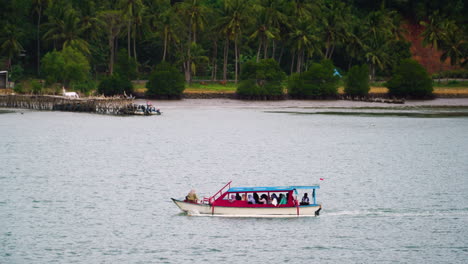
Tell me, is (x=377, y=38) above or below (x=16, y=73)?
above

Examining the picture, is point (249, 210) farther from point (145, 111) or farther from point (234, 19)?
point (234, 19)

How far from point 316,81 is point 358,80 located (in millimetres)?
9184

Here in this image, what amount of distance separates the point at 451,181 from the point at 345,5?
432 feet

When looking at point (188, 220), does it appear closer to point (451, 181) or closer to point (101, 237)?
point (101, 237)

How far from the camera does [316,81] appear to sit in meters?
171

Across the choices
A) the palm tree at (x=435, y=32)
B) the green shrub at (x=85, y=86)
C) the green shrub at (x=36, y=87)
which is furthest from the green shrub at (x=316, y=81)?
the green shrub at (x=36, y=87)

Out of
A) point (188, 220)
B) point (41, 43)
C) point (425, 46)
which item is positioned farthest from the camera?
point (425, 46)

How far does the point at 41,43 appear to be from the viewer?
176 metres

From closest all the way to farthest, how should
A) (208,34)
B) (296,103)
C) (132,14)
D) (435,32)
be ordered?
(132,14) → (296,103) → (208,34) → (435,32)

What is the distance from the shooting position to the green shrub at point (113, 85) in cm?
15700

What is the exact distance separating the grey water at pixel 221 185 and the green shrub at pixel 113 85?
28.9 m

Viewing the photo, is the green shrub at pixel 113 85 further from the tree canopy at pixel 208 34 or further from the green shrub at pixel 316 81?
the green shrub at pixel 316 81

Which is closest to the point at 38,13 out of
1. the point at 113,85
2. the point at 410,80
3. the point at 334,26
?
the point at 113,85

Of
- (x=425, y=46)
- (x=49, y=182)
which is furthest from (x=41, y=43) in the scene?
(x=49, y=182)
